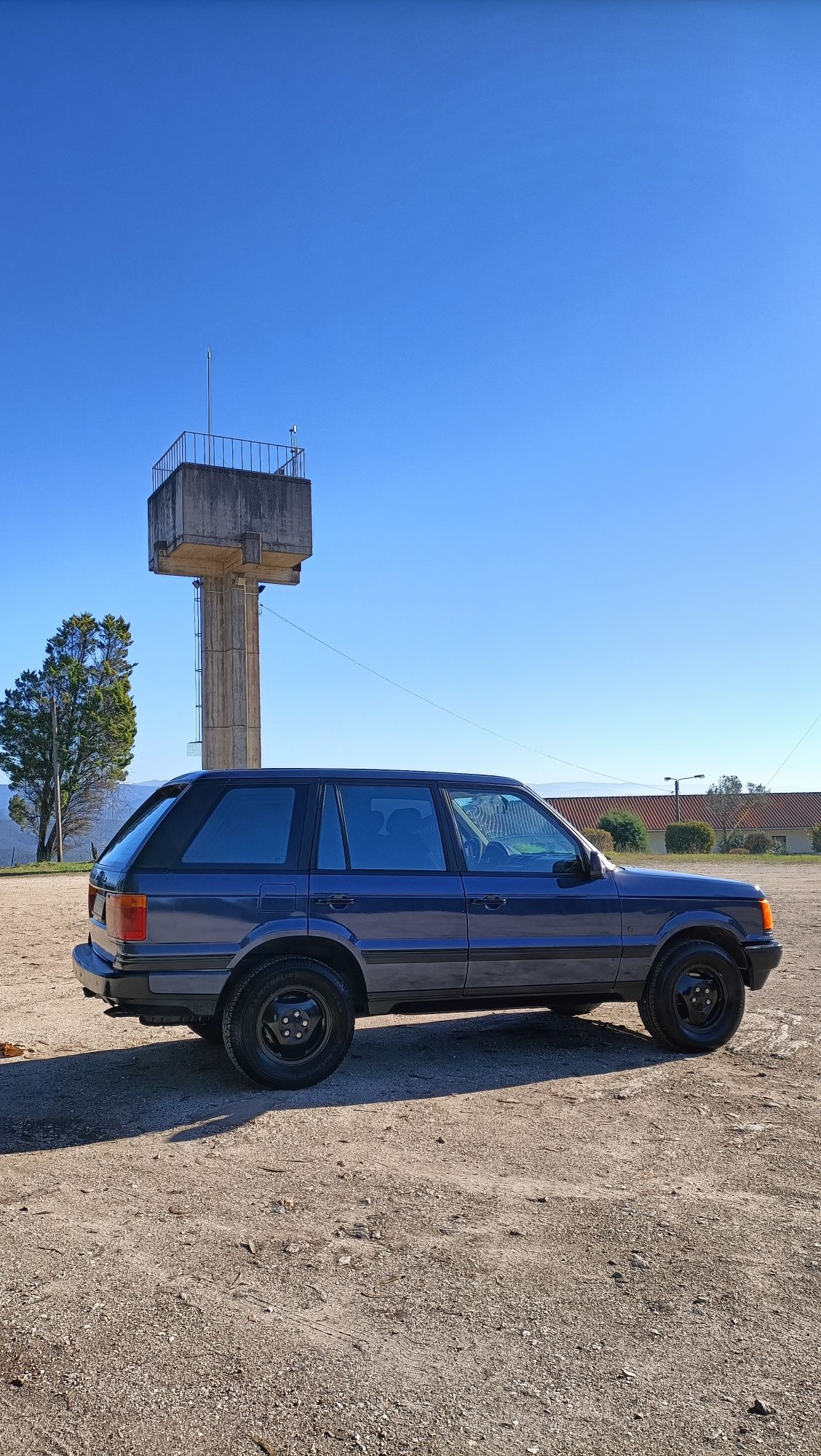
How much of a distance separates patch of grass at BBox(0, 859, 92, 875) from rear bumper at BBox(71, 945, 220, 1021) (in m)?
27.5

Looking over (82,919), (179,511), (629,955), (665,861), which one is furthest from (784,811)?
(629,955)

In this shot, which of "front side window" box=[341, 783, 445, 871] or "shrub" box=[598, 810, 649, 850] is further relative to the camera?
"shrub" box=[598, 810, 649, 850]

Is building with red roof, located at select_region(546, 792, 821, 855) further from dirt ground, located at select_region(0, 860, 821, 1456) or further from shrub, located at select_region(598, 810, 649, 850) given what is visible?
dirt ground, located at select_region(0, 860, 821, 1456)

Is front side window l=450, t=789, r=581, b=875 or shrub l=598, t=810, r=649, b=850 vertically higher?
front side window l=450, t=789, r=581, b=875

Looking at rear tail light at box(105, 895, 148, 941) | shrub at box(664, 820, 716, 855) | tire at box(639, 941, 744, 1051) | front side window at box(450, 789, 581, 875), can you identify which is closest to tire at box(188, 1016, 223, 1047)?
rear tail light at box(105, 895, 148, 941)

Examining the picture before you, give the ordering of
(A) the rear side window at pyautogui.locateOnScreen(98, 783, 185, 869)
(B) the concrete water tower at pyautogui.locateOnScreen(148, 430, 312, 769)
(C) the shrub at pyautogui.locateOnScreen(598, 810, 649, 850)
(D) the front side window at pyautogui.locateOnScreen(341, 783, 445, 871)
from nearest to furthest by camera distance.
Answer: (A) the rear side window at pyautogui.locateOnScreen(98, 783, 185, 869)
(D) the front side window at pyautogui.locateOnScreen(341, 783, 445, 871)
(B) the concrete water tower at pyautogui.locateOnScreen(148, 430, 312, 769)
(C) the shrub at pyautogui.locateOnScreen(598, 810, 649, 850)

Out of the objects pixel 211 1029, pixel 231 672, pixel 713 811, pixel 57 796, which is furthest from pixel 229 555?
pixel 713 811

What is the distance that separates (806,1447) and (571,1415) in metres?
0.62

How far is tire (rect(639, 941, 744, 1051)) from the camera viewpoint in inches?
288

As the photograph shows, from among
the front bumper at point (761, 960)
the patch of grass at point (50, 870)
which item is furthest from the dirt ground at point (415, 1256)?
the patch of grass at point (50, 870)

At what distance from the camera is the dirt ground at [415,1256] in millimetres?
2984

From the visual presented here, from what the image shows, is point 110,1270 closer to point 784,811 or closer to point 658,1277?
point 658,1277

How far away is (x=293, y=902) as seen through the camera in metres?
6.41

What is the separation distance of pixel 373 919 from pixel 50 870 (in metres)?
31.6
